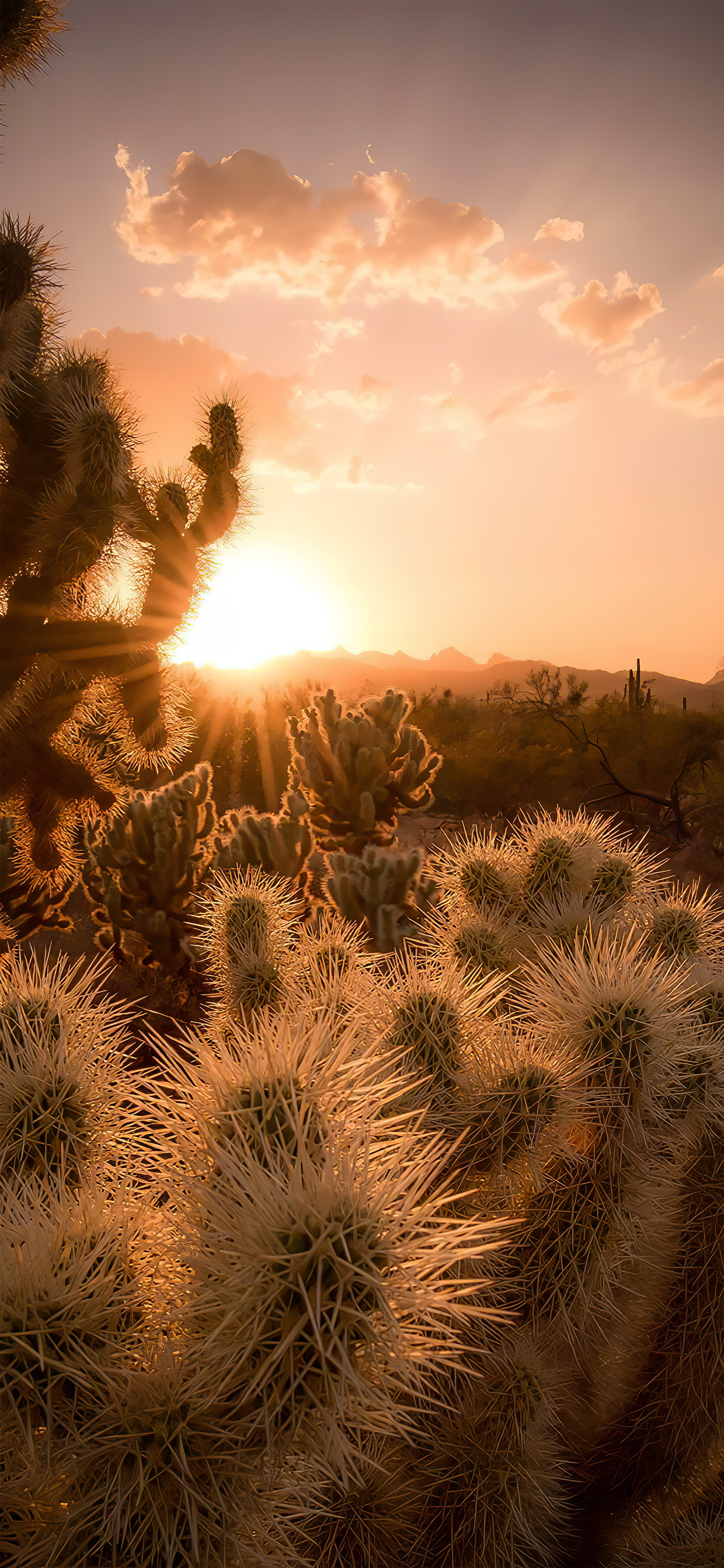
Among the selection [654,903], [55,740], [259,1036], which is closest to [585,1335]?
[259,1036]

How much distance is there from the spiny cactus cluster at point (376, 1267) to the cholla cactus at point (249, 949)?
31 mm

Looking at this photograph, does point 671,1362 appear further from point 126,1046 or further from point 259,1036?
point 126,1046

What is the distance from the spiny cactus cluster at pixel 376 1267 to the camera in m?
0.82

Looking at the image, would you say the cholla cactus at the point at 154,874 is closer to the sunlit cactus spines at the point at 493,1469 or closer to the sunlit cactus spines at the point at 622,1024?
the sunlit cactus spines at the point at 493,1469

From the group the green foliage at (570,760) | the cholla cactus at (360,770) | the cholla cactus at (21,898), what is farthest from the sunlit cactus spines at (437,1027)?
the green foliage at (570,760)

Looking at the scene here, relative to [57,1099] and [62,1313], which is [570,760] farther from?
[62,1313]

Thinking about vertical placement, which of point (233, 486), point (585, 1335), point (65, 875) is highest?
point (233, 486)

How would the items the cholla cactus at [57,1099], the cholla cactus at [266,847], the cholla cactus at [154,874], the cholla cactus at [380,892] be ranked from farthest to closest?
the cholla cactus at [154,874] < the cholla cactus at [266,847] < the cholla cactus at [380,892] < the cholla cactus at [57,1099]

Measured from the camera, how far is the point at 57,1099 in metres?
1.26

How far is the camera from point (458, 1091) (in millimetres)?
1520

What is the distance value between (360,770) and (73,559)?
268 cm

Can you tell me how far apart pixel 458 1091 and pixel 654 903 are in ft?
5.64

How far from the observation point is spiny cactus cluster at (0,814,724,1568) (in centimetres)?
82

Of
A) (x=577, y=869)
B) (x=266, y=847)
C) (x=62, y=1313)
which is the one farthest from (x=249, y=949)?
(x=266, y=847)
